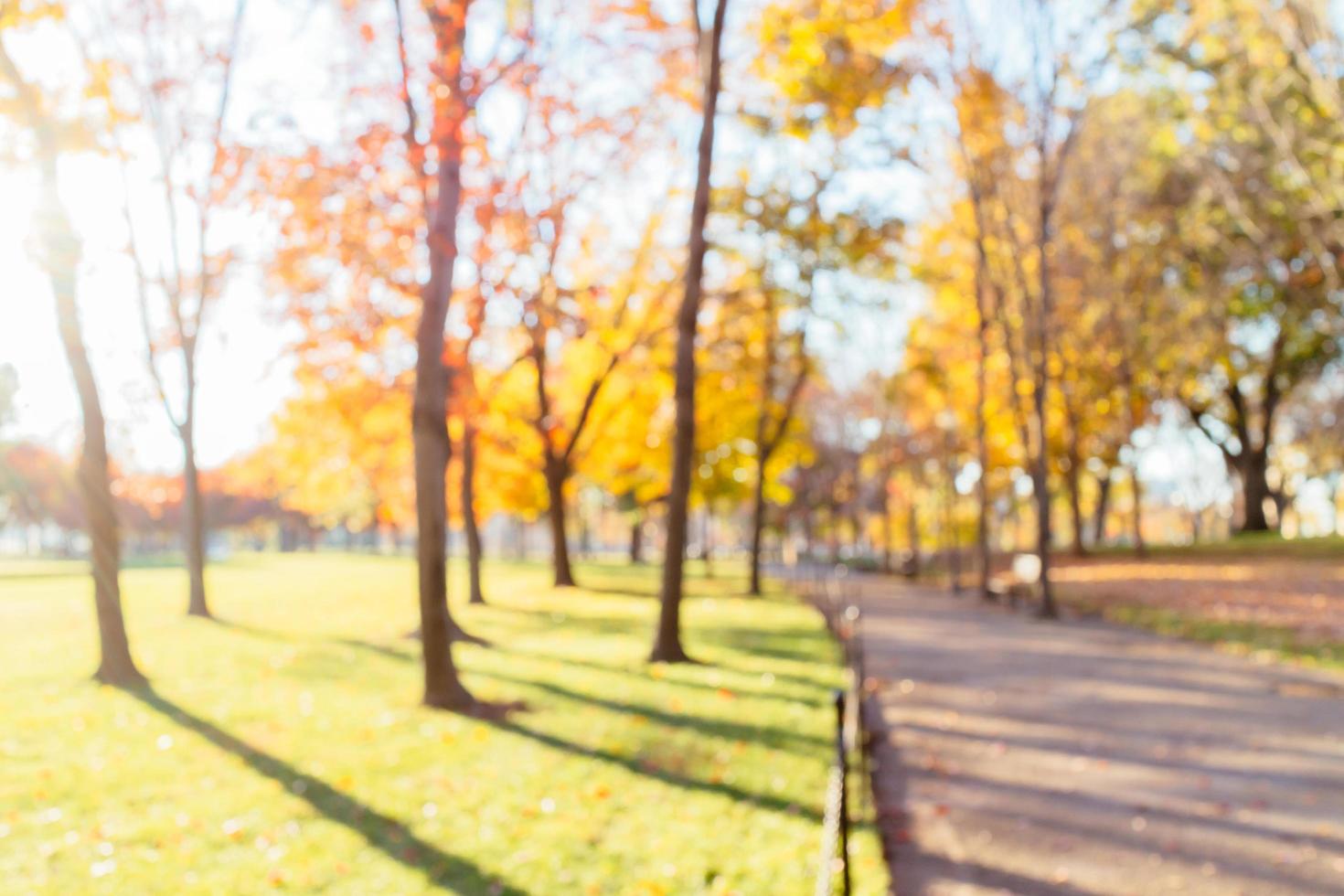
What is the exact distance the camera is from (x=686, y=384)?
13.4 m

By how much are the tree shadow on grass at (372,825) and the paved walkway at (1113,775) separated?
2150mm

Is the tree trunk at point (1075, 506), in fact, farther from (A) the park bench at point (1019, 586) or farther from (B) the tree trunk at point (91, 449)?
(B) the tree trunk at point (91, 449)

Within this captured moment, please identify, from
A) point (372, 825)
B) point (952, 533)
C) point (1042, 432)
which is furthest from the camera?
point (952, 533)

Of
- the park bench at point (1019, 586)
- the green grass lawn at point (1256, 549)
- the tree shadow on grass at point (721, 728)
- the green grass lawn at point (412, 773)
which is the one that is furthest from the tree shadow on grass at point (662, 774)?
the green grass lawn at point (1256, 549)

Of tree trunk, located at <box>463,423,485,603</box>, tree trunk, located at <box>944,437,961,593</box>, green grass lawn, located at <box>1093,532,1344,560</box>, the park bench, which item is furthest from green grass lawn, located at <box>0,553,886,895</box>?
green grass lawn, located at <box>1093,532,1344,560</box>

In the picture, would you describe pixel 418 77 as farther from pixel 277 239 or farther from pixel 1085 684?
pixel 1085 684

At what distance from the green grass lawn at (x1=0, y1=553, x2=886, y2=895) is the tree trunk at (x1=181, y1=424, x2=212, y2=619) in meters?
5.79

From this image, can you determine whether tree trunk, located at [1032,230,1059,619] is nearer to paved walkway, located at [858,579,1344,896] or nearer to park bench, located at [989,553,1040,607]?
park bench, located at [989,553,1040,607]

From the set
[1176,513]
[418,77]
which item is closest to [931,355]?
[418,77]

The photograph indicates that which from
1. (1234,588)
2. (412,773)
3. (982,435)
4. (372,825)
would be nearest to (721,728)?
(412,773)

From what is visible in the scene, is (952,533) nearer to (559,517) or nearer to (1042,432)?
(559,517)

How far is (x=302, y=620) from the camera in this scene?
21.8 metres

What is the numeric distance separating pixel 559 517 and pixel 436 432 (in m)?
17.9

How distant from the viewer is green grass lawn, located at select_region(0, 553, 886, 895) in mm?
5695
